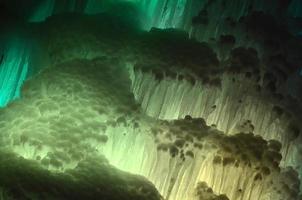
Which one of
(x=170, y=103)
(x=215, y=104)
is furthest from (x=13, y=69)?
(x=215, y=104)

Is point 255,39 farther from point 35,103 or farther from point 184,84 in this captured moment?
point 35,103

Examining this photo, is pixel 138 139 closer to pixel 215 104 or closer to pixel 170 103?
pixel 170 103

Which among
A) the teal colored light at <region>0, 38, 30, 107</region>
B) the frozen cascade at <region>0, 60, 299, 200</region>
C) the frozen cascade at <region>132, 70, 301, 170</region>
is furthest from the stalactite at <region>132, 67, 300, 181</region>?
the teal colored light at <region>0, 38, 30, 107</region>

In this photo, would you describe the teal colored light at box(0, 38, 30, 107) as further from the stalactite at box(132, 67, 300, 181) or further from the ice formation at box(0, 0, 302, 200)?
the stalactite at box(132, 67, 300, 181)

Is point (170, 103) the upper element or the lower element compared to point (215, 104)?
lower

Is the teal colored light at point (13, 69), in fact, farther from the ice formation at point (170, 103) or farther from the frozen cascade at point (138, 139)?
the frozen cascade at point (138, 139)

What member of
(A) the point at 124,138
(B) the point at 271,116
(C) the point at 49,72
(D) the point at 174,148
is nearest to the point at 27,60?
(C) the point at 49,72

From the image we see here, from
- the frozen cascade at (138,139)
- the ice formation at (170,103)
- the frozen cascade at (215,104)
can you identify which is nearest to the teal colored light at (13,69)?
the ice formation at (170,103)
